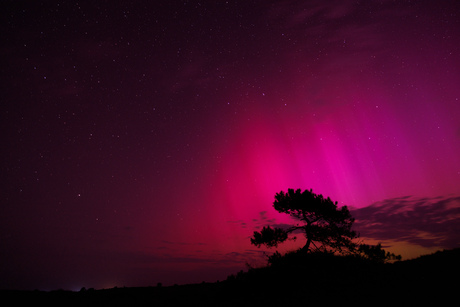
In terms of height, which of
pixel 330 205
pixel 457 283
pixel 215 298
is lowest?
pixel 457 283

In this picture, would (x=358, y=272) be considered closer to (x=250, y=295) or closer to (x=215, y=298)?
(x=250, y=295)

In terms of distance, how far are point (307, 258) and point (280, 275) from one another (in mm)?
3063

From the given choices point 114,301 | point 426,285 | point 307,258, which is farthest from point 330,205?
point 114,301

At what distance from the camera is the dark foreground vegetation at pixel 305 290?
9.13m

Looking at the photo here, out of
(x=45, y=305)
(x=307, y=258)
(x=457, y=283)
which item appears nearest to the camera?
(x=457, y=283)

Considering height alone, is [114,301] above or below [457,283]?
above

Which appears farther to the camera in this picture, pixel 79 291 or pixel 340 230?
pixel 340 230

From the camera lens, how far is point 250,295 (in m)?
12.1

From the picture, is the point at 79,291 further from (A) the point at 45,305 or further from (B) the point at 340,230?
(B) the point at 340,230

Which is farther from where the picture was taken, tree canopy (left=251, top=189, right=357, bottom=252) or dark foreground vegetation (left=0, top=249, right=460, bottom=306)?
tree canopy (left=251, top=189, right=357, bottom=252)

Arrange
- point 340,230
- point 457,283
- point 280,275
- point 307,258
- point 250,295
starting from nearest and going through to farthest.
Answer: point 457,283
point 250,295
point 280,275
point 307,258
point 340,230

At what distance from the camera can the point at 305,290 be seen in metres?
11.2

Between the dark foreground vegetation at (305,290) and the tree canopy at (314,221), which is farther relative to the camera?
the tree canopy at (314,221)

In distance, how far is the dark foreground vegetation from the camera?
30.0ft
